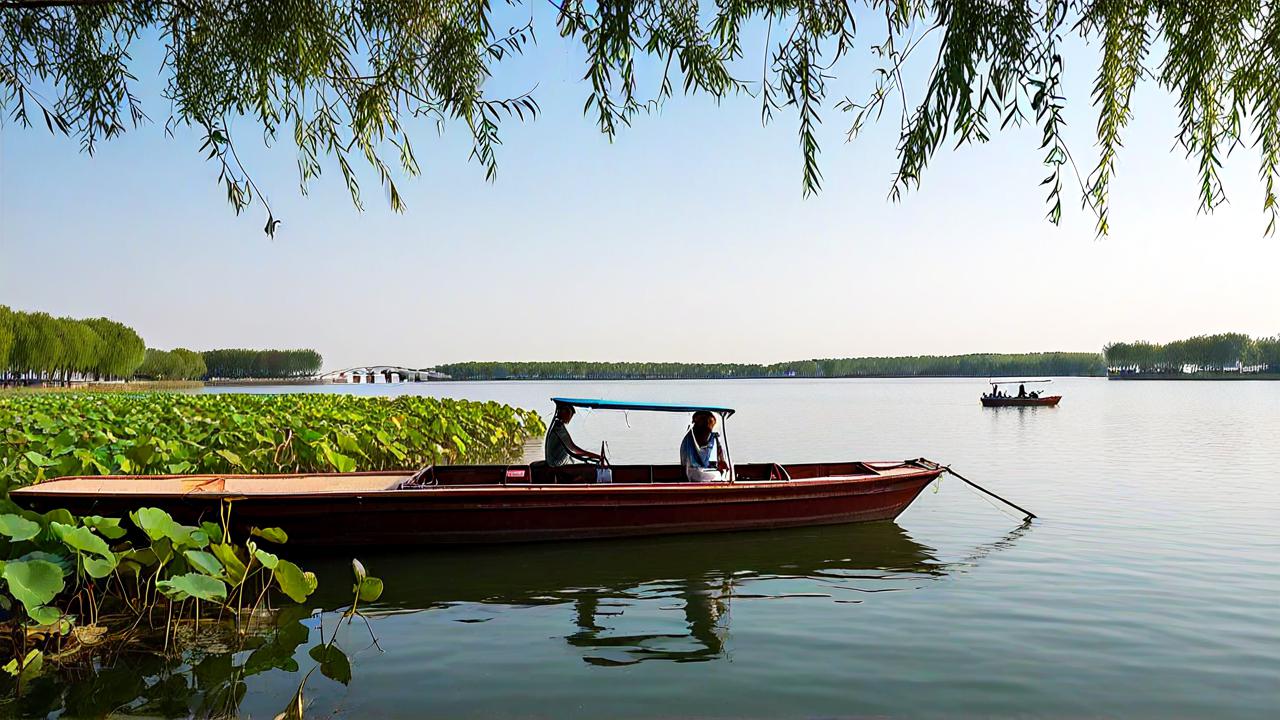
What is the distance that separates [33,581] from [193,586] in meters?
0.90

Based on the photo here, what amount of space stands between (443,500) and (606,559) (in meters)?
1.98

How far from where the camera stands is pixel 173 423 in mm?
16391

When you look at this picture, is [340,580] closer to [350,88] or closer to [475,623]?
[475,623]

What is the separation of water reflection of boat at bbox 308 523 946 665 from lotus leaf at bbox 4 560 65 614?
9.47 feet

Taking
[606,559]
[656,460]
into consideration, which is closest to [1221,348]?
[656,460]

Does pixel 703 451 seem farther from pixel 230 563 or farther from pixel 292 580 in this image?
pixel 230 563

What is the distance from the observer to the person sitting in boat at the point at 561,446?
1125 centimetres

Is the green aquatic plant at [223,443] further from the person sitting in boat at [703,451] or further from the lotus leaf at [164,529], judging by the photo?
the person sitting in boat at [703,451]

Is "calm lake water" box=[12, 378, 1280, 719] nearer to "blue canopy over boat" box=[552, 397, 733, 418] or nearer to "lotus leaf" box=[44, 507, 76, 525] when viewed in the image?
"lotus leaf" box=[44, 507, 76, 525]

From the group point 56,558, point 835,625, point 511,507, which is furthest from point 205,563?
Answer: point 835,625

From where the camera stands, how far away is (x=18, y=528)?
591 cm

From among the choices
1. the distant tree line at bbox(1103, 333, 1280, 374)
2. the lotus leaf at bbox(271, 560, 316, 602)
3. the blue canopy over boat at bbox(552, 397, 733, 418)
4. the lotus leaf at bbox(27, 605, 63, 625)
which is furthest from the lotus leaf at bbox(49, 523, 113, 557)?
the distant tree line at bbox(1103, 333, 1280, 374)

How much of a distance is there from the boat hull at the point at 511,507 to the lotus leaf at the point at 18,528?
2.15m

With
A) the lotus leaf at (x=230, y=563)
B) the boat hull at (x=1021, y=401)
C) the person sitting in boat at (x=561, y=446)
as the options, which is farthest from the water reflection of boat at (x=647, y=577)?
the boat hull at (x=1021, y=401)
